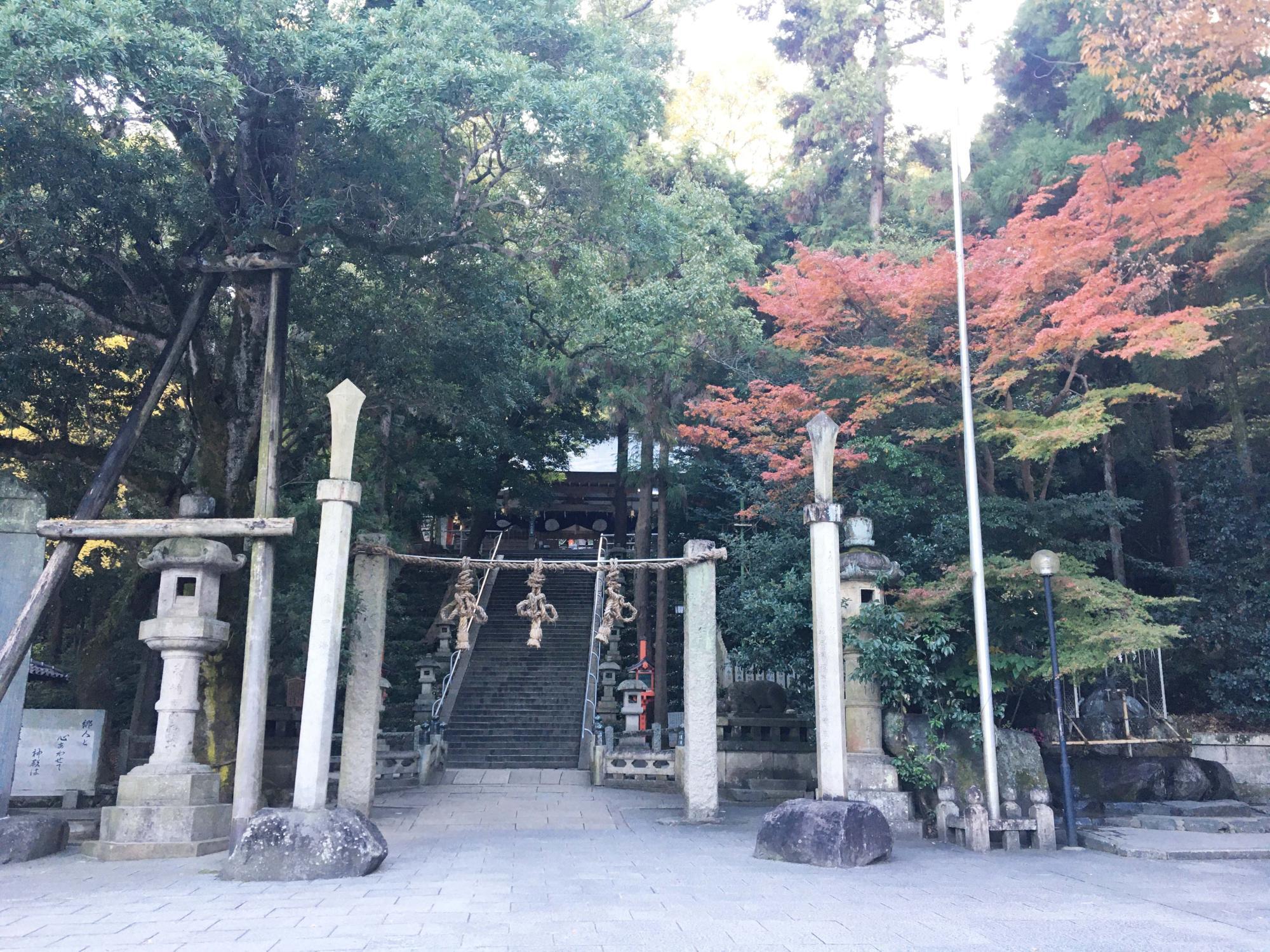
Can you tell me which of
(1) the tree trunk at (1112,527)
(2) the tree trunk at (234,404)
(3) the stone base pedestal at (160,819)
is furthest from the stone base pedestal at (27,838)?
(1) the tree trunk at (1112,527)

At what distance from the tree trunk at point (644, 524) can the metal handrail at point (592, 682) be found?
0.92 meters

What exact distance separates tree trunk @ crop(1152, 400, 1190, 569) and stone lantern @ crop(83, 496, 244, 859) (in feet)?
49.1

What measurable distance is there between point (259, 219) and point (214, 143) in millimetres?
922

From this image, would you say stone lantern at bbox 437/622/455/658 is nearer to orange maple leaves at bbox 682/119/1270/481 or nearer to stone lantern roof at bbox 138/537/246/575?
orange maple leaves at bbox 682/119/1270/481

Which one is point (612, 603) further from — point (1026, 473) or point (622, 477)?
point (622, 477)

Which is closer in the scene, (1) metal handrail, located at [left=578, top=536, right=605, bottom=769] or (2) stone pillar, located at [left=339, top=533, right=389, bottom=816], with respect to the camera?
(2) stone pillar, located at [left=339, top=533, right=389, bottom=816]

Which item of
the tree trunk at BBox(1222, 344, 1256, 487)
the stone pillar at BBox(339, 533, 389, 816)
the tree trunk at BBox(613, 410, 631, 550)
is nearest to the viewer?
the stone pillar at BBox(339, 533, 389, 816)

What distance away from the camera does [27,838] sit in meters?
8.73

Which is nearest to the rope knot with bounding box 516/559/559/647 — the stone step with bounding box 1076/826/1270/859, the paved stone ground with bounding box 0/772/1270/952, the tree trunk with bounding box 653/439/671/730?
the paved stone ground with bounding box 0/772/1270/952

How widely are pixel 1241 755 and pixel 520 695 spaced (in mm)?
12929

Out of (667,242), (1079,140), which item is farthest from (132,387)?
(1079,140)

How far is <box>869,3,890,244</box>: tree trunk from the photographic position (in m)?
20.2

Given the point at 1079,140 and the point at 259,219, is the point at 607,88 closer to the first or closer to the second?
the point at 259,219

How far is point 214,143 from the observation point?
9.91 m
